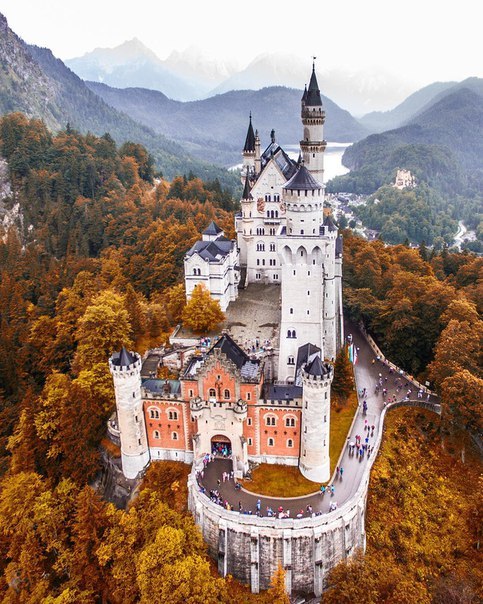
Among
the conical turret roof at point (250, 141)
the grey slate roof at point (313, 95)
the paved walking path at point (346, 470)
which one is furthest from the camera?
the conical turret roof at point (250, 141)

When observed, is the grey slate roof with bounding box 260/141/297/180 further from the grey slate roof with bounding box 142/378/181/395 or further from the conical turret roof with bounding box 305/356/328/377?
the conical turret roof with bounding box 305/356/328/377

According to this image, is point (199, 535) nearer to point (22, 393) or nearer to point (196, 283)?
point (196, 283)

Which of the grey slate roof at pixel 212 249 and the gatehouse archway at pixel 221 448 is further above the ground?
the grey slate roof at pixel 212 249

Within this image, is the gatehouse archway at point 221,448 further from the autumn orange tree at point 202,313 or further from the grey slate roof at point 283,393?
the autumn orange tree at point 202,313

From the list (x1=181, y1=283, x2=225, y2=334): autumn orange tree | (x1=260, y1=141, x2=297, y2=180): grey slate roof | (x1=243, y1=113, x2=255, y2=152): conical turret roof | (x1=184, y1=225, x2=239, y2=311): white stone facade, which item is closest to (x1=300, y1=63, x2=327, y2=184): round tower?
(x1=260, y1=141, x2=297, y2=180): grey slate roof

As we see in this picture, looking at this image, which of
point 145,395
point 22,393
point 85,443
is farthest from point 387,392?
point 22,393

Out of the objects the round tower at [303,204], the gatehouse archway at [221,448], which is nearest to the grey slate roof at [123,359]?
the gatehouse archway at [221,448]
